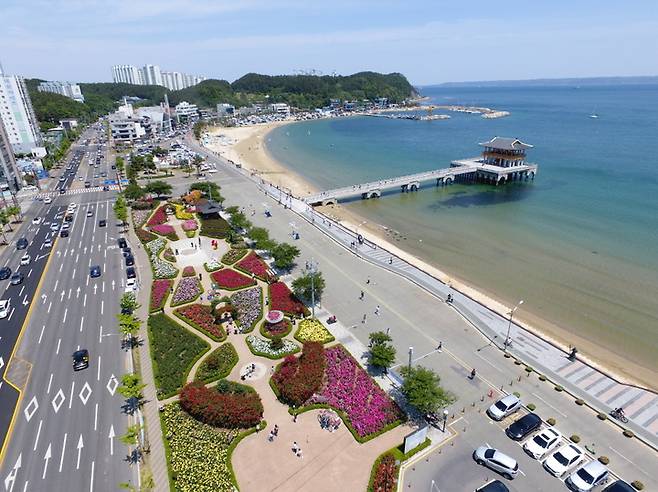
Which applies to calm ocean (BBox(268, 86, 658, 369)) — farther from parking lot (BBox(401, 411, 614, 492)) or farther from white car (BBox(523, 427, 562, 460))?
parking lot (BBox(401, 411, 614, 492))

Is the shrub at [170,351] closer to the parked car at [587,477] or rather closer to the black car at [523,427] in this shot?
the black car at [523,427]

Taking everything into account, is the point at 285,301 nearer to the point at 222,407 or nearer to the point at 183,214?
the point at 222,407

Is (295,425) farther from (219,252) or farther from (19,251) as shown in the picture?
(19,251)

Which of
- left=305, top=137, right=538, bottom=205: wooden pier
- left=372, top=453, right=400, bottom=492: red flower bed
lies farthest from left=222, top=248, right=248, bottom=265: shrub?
left=305, top=137, right=538, bottom=205: wooden pier

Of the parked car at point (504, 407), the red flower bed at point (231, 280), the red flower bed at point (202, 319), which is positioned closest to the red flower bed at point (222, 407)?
the red flower bed at point (202, 319)

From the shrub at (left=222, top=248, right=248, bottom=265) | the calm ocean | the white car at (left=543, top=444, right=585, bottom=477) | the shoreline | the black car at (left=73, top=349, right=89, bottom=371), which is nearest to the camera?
the white car at (left=543, top=444, right=585, bottom=477)

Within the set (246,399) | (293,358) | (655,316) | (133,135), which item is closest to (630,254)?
(655,316)

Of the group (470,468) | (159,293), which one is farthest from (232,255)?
(470,468)

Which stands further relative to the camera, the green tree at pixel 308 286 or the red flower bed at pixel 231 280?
the red flower bed at pixel 231 280
